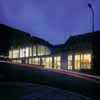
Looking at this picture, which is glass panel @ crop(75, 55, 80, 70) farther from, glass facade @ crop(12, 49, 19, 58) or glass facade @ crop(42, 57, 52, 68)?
glass facade @ crop(12, 49, 19, 58)

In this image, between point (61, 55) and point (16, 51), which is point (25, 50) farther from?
point (61, 55)

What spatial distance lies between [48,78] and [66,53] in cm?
1010

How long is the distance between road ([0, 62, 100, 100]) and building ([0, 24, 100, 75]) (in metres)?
5.08

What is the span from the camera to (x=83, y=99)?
9.69 m

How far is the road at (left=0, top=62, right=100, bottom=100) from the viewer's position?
39.0 feet

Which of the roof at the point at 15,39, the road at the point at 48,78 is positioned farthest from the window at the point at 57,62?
the road at the point at 48,78

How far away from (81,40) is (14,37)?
15902mm

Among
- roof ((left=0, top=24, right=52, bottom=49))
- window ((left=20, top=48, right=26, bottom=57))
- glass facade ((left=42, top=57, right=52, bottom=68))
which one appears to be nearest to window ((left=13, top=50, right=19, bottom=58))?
window ((left=20, top=48, right=26, bottom=57))

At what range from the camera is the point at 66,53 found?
25.4 m

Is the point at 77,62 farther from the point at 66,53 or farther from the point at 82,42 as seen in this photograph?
the point at 82,42

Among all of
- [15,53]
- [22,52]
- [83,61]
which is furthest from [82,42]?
[15,53]

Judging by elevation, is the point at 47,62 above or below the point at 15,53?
below

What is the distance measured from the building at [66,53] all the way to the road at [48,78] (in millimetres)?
5078

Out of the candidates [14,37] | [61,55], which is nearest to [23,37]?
[14,37]
